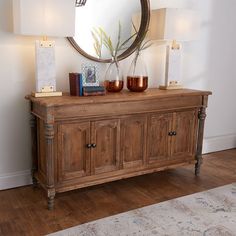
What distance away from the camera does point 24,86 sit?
8.36 feet

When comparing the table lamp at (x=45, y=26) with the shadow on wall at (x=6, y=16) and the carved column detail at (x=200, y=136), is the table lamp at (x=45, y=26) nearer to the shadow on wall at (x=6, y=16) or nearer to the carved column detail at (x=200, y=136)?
the shadow on wall at (x=6, y=16)

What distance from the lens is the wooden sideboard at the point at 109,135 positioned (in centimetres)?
228

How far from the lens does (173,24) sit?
2.76 metres

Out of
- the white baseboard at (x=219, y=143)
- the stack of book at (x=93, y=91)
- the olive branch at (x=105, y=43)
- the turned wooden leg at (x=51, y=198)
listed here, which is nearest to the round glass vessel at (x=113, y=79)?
the olive branch at (x=105, y=43)

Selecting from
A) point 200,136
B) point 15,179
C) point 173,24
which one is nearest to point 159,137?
point 200,136

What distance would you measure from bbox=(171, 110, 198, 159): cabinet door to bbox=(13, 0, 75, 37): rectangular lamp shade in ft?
3.89

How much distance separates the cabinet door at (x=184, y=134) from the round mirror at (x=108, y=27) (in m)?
0.75

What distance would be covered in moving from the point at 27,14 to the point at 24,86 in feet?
1.99

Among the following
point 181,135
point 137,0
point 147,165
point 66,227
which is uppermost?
point 137,0

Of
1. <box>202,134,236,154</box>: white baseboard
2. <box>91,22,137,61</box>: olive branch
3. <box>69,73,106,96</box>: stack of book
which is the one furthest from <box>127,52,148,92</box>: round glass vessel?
<box>202,134,236,154</box>: white baseboard

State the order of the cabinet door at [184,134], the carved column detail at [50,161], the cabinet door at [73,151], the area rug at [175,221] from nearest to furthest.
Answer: the area rug at [175,221], the carved column detail at [50,161], the cabinet door at [73,151], the cabinet door at [184,134]

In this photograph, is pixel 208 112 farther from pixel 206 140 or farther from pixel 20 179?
pixel 20 179

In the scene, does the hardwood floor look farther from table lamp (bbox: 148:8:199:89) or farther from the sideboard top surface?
table lamp (bbox: 148:8:199:89)

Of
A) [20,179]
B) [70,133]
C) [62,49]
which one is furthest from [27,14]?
[20,179]
